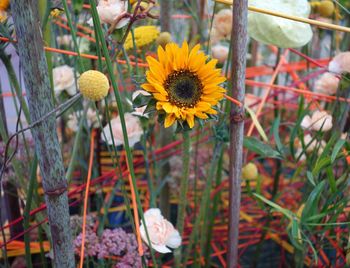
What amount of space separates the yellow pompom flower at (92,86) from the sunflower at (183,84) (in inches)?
1.4

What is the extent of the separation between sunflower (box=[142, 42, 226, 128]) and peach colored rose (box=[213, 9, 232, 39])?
196 millimetres

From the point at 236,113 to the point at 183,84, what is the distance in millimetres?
57

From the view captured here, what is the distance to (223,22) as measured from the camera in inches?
20.5

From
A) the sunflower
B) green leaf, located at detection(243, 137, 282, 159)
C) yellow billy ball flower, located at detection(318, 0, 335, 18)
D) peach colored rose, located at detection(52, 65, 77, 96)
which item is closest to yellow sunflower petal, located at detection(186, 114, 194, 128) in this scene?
the sunflower

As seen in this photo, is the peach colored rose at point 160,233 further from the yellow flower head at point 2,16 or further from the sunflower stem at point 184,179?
the yellow flower head at point 2,16

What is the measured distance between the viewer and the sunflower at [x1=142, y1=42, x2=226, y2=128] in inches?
12.3

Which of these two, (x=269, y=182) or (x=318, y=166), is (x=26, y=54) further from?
(x=269, y=182)

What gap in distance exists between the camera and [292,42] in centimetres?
39

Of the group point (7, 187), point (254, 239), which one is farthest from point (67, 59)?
point (254, 239)

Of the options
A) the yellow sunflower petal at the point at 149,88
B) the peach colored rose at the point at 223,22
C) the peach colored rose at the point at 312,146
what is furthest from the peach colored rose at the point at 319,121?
the yellow sunflower petal at the point at 149,88

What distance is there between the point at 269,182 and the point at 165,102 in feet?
2.02

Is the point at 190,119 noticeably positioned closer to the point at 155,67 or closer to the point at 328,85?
the point at 155,67

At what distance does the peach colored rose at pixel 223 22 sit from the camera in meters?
0.51

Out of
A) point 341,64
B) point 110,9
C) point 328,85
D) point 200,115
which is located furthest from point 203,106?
point 328,85
